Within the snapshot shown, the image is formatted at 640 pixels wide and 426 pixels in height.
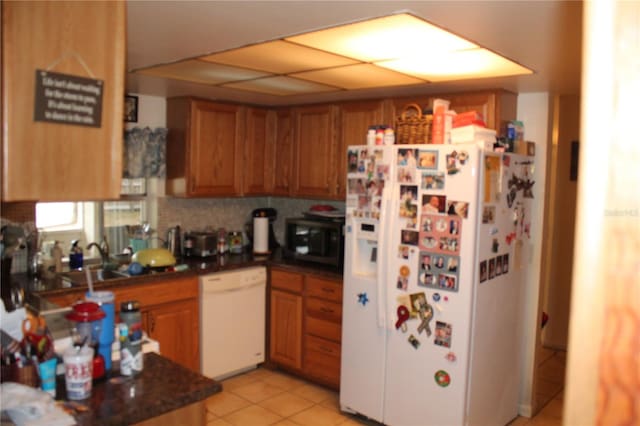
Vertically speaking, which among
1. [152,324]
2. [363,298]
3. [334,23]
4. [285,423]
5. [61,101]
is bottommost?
[285,423]

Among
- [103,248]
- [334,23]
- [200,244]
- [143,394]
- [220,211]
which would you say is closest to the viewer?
[143,394]

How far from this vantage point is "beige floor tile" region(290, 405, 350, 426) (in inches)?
132

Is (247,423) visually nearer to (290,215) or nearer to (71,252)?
(71,252)

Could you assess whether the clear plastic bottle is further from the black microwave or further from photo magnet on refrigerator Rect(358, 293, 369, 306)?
the black microwave

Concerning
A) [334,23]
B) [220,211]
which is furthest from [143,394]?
[220,211]

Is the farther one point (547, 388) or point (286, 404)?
point (547, 388)

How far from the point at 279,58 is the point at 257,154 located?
1995 mm

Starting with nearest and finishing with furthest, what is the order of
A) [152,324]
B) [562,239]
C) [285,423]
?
[285,423] → [152,324] → [562,239]

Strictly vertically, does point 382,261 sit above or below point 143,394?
above

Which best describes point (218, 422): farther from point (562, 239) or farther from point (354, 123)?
point (562, 239)

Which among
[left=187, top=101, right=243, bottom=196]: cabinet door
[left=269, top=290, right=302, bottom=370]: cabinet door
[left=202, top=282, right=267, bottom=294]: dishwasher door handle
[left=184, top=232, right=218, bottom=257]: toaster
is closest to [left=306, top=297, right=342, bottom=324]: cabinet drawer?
[left=269, top=290, right=302, bottom=370]: cabinet door

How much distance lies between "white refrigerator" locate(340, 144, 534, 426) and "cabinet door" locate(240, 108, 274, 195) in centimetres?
139

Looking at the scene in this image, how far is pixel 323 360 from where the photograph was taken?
3850mm

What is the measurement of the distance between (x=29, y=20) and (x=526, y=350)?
11.4 ft
